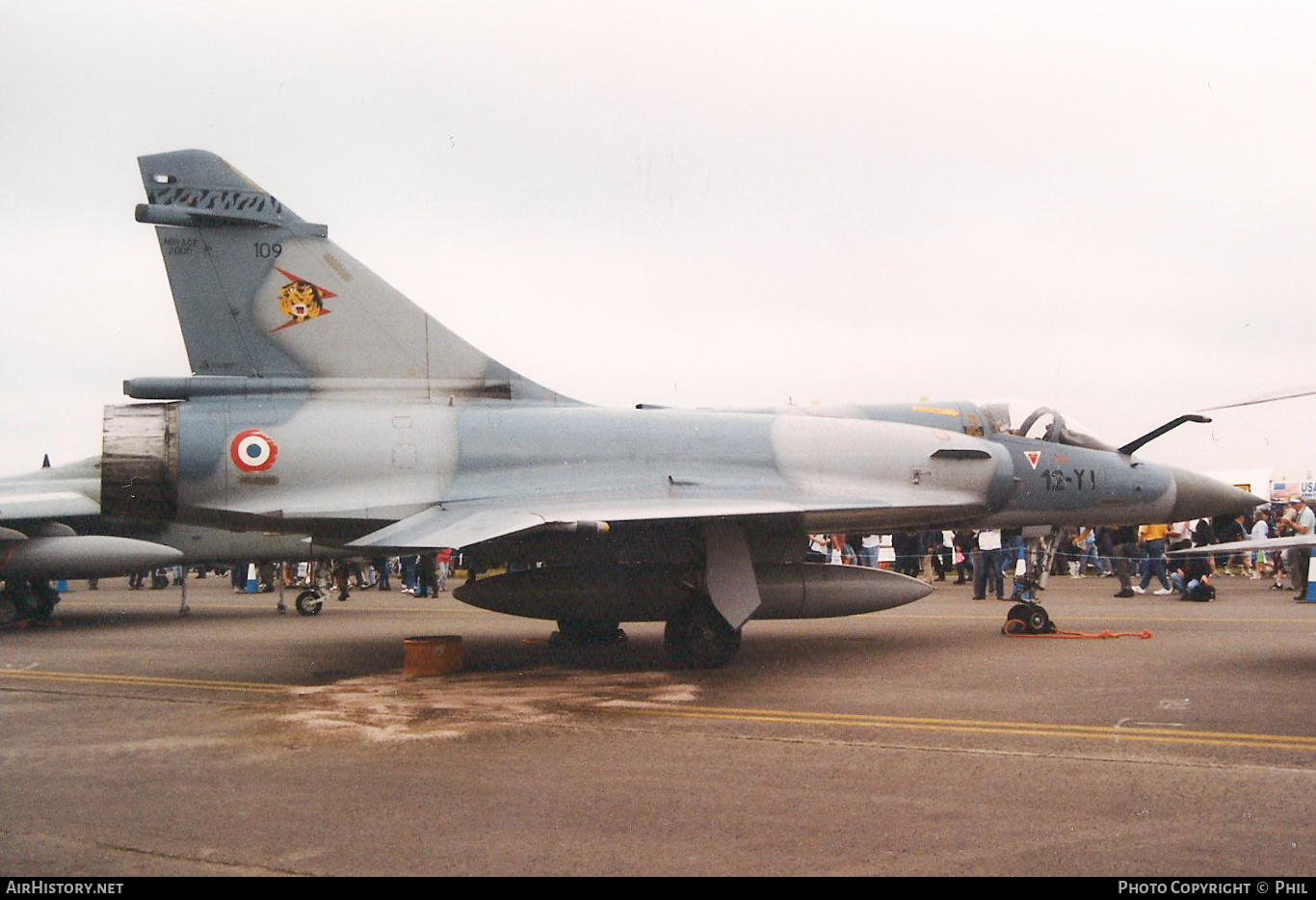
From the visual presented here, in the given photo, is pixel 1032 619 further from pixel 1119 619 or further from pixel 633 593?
pixel 633 593

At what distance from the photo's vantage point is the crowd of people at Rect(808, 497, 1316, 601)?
64.7 ft

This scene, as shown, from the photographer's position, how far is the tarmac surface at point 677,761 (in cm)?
484

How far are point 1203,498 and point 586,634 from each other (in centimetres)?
767

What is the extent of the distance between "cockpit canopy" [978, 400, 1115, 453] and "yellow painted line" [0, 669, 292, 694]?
8.43m

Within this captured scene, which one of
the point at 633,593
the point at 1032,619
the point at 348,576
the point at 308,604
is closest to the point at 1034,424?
the point at 1032,619

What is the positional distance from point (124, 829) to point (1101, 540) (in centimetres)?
2535

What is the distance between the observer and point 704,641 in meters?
10.9

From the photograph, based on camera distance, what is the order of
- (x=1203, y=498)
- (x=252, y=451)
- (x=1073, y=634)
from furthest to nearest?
(x=1203, y=498) → (x=1073, y=634) → (x=252, y=451)

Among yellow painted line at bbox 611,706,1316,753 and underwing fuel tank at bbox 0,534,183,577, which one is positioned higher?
underwing fuel tank at bbox 0,534,183,577

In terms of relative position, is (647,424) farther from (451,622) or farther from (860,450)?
(451,622)

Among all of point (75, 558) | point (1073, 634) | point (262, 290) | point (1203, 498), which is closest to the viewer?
point (262, 290)

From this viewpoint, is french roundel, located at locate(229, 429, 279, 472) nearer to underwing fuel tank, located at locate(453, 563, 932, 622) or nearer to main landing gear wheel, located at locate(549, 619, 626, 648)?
underwing fuel tank, located at locate(453, 563, 932, 622)

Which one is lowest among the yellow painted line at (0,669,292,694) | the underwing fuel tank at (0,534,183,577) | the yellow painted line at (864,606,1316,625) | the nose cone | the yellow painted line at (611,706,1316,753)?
the yellow painted line at (864,606,1316,625)

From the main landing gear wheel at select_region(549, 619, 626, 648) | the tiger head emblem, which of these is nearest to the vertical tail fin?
the tiger head emblem
